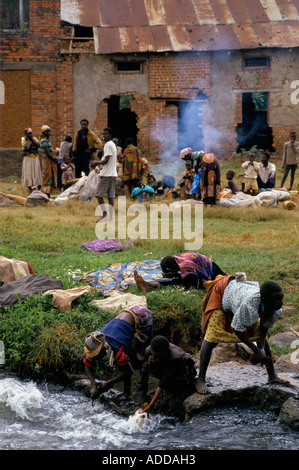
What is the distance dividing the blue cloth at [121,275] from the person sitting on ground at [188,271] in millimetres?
198

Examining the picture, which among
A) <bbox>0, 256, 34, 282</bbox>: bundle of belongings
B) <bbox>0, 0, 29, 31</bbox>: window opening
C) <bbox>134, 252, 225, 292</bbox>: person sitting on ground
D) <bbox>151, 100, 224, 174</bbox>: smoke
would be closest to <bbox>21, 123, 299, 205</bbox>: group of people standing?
<bbox>151, 100, 224, 174</bbox>: smoke

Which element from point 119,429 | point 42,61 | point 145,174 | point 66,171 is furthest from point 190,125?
point 119,429

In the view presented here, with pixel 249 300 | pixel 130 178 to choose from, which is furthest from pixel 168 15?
pixel 249 300

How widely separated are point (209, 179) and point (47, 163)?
162 inches

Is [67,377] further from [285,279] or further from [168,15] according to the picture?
[168,15]

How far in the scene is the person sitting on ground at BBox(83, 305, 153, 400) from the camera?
19.9ft

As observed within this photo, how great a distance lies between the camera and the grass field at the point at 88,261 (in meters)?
6.91

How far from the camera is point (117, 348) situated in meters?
6.04

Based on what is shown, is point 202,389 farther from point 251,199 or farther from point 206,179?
point 251,199

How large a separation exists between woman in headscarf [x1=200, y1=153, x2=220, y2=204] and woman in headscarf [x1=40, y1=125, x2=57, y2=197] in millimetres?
3723

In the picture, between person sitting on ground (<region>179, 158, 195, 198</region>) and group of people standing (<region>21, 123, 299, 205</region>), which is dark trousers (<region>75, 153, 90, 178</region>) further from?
person sitting on ground (<region>179, 158, 195, 198</region>)

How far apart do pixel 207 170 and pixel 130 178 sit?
8.02ft

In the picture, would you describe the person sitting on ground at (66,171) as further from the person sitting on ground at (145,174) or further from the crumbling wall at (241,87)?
the crumbling wall at (241,87)

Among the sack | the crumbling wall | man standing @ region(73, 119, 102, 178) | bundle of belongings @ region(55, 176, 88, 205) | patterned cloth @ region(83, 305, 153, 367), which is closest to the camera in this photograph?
patterned cloth @ region(83, 305, 153, 367)
